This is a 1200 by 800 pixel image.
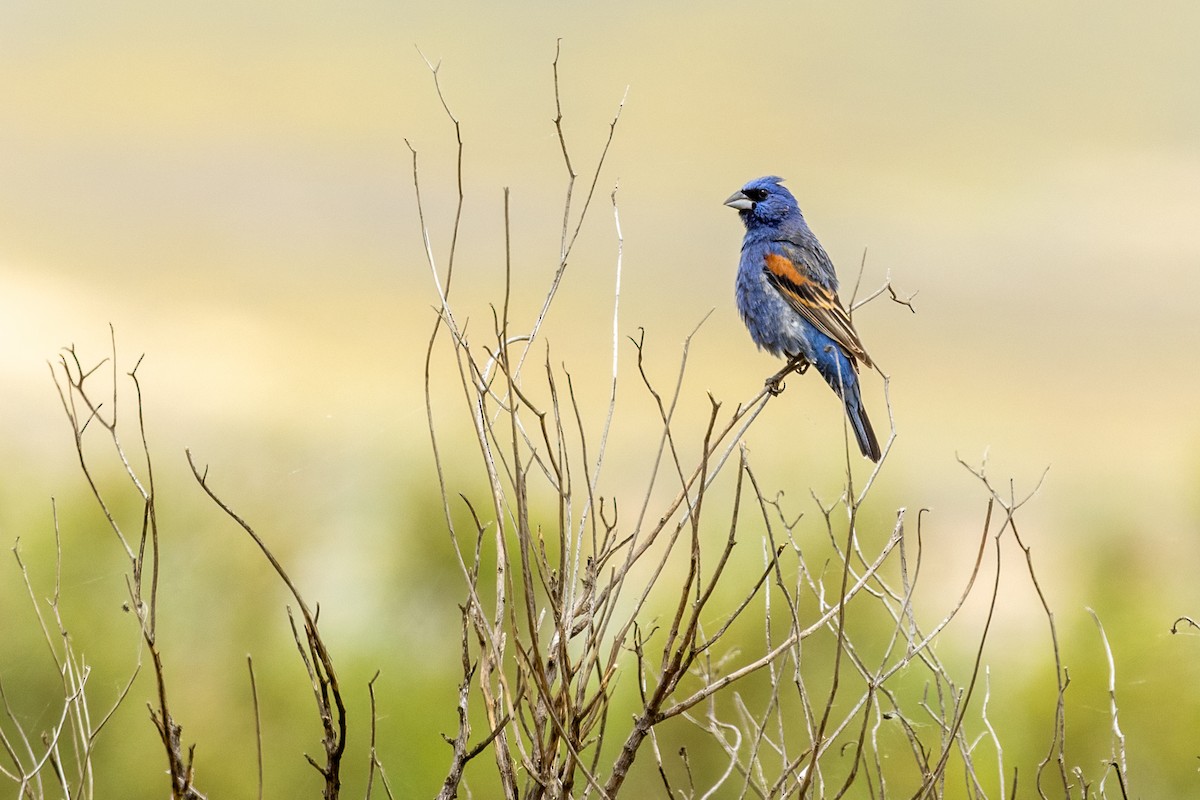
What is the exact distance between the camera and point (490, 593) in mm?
17672

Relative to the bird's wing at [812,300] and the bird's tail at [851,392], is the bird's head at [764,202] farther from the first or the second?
the bird's tail at [851,392]

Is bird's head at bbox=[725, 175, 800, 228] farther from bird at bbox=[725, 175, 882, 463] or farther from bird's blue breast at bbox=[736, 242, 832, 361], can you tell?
bird's blue breast at bbox=[736, 242, 832, 361]

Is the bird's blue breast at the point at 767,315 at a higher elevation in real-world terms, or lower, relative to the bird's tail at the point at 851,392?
higher

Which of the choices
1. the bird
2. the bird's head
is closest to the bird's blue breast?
the bird

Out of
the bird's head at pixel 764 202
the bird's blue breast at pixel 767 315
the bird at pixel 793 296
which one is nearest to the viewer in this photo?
the bird at pixel 793 296

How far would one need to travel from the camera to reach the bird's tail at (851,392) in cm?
630

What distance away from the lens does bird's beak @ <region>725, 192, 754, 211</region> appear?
748 cm

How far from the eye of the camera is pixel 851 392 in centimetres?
649

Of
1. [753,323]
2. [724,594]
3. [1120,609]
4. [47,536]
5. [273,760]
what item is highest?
[1120,609]

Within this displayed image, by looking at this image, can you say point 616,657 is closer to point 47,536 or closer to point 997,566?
point 997,566

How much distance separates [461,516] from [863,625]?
25.3 feet

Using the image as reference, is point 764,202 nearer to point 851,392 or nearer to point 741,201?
point 741,201

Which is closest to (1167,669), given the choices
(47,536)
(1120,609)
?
(1120,609)

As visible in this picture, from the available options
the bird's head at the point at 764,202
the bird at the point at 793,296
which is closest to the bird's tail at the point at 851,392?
the bird at the point at 793,296
